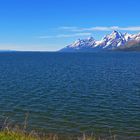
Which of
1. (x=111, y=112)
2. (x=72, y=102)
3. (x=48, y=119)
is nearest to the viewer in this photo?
(x=48, y=119)

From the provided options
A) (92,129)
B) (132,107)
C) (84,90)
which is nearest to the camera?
(92,129)

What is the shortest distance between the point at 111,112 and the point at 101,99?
8843 mm

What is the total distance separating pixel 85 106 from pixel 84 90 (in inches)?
576

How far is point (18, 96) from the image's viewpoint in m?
49.4

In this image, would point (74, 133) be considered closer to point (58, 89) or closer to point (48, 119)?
point (48, 119)

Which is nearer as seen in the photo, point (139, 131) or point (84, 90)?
point (139, 131)

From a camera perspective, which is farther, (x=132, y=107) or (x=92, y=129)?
(x=132, y=107)

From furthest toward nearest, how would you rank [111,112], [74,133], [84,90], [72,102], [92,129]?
[84,90]
[72,102]
[111,112]
[92,129]
[74,133]

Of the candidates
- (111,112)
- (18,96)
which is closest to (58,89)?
(18,96)

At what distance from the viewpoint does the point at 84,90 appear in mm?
56438

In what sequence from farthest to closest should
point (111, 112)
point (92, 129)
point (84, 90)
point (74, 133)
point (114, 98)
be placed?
1. point (84, 90)
2. point (114, 98)
3. point (111, 112)
4. point (92, 129)
5. point (74, 133)

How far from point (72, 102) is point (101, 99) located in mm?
4678

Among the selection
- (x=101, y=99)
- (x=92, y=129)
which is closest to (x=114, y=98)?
(x=101, y=99)

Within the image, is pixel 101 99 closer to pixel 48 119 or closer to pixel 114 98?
pixel 114 98
